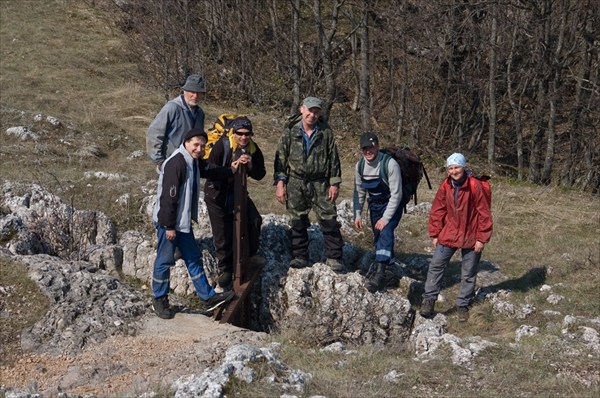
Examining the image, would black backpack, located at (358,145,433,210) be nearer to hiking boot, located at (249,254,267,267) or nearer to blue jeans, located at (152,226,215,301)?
hiking boot, located at (249,254,267,267)

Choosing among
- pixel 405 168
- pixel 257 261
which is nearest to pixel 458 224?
pixel 405 168

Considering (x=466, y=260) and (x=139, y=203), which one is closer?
(x=466, y=260)

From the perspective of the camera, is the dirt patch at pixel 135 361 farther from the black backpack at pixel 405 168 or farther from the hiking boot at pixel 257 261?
the black backpack at pixel 405 168

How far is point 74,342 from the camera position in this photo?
21.2 ft

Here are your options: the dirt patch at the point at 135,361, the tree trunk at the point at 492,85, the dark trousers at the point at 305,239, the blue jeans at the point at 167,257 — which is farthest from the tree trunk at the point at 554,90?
the dirt patch at the point at 135,361

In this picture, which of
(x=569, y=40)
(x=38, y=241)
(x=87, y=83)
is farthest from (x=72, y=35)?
(x=38, y=241)

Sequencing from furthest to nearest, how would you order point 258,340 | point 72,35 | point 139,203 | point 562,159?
point 72,35
point 562,159
point 139,203
point 258,340

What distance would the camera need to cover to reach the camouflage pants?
319 inches

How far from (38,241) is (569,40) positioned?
14571 mm

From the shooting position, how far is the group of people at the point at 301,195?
7.19 meters

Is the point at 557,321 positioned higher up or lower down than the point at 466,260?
lower down

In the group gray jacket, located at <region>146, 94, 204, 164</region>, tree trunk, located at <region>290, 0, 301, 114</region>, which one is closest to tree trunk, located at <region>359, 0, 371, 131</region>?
tree trunk, located at <region>290, 0, 301, 114</region>

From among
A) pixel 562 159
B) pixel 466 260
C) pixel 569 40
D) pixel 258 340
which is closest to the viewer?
pixel 258 340

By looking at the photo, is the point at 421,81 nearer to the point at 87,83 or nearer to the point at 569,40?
the point at 569,40
